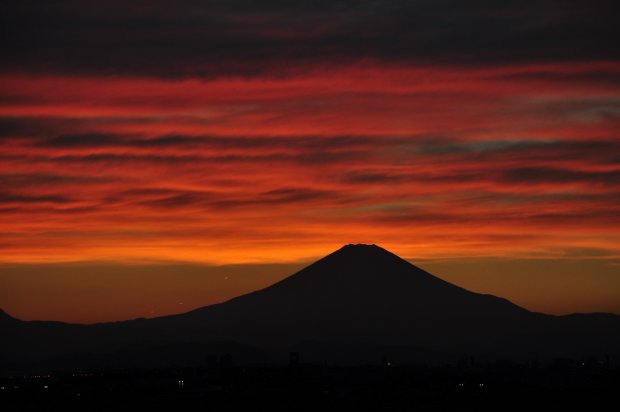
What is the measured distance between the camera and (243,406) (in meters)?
179

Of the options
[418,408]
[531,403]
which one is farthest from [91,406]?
[531,403]

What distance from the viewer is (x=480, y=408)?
180m

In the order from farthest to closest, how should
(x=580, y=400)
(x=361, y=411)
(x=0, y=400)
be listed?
(x=580, y=400), (x=0, y=400), (x=361, y=411)

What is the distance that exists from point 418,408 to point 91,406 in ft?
163

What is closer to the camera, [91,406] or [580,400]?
[91,406]

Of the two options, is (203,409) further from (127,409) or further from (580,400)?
(580,400)

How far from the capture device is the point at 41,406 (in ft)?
568

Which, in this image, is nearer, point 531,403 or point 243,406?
point 243,406

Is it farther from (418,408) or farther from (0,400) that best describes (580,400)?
(0,400)

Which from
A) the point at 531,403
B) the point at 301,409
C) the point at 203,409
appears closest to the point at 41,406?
the point at 203,409

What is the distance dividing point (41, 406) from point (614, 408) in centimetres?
8529

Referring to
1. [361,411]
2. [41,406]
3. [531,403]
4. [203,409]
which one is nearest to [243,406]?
[203,409]

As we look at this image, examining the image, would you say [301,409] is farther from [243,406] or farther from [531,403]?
[531,403]

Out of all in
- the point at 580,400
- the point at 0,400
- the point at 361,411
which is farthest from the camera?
the point at 580,400
